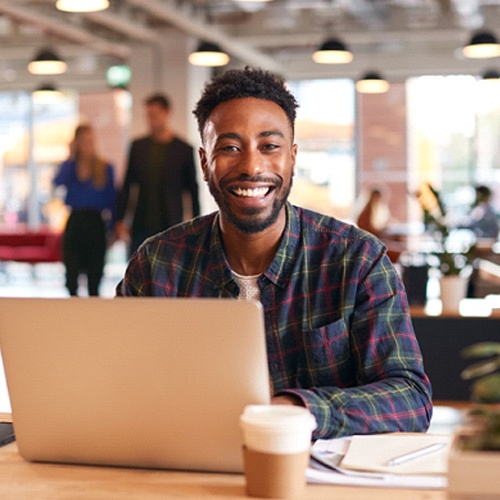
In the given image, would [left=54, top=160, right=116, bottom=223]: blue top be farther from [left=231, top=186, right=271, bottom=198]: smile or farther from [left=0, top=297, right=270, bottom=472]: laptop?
[left=0, top=297, right=270, bottom=472]: laptop

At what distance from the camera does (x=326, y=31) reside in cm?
1266

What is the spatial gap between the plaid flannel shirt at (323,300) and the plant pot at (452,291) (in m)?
3.26

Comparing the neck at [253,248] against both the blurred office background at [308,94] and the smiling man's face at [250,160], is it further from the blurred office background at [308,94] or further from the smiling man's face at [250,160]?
the blurred office background at [308,94]

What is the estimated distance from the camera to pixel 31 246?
1432cm

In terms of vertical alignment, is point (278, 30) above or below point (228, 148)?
above

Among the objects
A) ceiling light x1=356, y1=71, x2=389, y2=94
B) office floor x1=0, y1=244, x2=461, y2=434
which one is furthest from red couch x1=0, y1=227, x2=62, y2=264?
ceiling light x1=356, y1=71, x2=389, y2=94

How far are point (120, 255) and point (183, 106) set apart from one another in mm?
4109

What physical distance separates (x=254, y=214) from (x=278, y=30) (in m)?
10.8

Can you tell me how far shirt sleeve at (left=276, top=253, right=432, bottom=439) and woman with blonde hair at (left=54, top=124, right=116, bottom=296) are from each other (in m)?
6.13

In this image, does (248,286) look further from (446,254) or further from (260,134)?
(446,254)

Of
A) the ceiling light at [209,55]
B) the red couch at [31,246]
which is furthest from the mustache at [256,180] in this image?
the red couch at [31,246]

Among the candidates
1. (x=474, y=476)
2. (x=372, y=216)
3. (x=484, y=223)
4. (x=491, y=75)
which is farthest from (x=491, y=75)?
(x=474, y=476)

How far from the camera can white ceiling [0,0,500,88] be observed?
36.7ft

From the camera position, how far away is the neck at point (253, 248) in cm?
225
